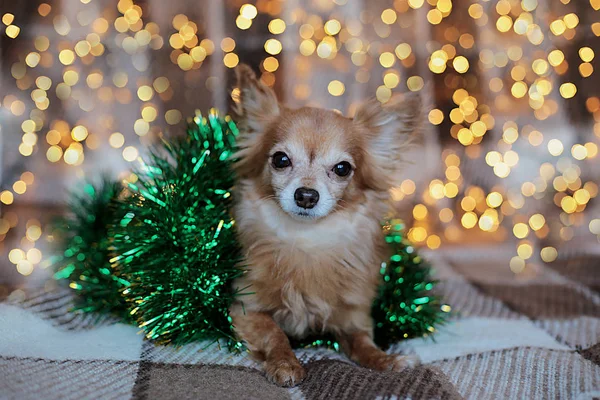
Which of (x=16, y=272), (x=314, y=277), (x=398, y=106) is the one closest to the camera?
(x=314, y=277)

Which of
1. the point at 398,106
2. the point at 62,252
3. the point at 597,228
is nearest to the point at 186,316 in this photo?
the point at 62,252

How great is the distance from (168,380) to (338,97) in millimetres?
1661

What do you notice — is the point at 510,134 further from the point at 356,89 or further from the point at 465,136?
the point at 356,89

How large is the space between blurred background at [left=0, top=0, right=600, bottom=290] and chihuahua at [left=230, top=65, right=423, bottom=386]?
0.90 metres

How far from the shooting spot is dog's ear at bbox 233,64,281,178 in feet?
4.74

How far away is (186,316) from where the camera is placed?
4.17 ft

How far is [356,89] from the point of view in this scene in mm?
2510

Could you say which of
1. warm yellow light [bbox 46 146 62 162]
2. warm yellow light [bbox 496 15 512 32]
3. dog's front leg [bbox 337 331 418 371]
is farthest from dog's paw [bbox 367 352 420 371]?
warm yellow light [bbox 496 15 512 32]

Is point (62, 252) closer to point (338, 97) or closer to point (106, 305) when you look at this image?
point (106, 305)

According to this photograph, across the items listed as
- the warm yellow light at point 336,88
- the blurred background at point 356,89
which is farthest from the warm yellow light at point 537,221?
the warm yellow light at point 336,88

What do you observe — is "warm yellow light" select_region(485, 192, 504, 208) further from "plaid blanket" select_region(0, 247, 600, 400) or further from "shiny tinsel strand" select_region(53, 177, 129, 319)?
"shiny tinsel strand" select_region(53, 177, 129, 319)

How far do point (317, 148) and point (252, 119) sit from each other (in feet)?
0.72

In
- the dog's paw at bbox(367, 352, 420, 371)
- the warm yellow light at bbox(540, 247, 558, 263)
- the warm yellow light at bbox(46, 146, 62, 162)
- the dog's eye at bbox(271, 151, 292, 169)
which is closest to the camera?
the dog's paw at bbox(367, 352, 420, 371)

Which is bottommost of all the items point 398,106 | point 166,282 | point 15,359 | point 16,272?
point 16,272
